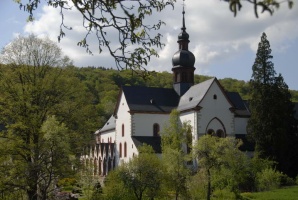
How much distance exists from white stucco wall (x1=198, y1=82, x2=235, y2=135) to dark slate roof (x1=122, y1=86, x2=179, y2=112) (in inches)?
209

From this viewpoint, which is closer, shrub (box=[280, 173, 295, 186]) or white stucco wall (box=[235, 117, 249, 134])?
shrub (box=[280, 173, 295, 186])

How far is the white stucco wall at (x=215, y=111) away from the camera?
1694 inches

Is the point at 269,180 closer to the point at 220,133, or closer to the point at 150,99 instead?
the point at 220,133

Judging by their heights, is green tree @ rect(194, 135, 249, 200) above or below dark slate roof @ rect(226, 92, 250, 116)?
below

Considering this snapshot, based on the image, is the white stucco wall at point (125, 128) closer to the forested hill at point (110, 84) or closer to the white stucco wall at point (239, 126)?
the white stucco wall at point (239, 126)

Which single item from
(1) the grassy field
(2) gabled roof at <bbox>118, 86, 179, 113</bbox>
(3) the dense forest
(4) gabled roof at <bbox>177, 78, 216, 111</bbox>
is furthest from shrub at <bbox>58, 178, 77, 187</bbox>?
(3) the dense forest

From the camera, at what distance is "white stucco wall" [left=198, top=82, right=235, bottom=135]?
141 feet

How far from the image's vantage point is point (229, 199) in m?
28.6

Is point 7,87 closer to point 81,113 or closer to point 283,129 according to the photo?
point 81,113

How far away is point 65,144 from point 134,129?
81.4 feet

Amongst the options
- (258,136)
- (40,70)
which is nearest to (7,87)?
(40,70)

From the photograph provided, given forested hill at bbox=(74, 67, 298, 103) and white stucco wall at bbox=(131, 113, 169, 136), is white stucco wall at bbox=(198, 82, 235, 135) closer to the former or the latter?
white stucco wall at bbox=(131, 113, 169, 136)

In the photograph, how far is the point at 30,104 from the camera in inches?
940

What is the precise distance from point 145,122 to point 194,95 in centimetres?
643
